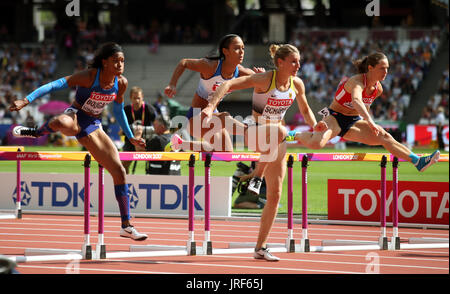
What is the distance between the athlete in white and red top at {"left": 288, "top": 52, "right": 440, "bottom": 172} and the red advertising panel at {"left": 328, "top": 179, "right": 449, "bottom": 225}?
239cm

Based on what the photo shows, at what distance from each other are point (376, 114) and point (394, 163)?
72.8 feet

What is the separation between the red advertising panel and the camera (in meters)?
10.7

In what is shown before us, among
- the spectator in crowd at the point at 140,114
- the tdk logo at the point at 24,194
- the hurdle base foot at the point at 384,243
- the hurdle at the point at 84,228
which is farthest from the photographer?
the spectator in crowd at the point at 140,114

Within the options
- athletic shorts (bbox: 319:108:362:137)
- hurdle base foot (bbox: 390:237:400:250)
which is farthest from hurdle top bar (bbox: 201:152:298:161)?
hurdle base foot (bbox: 390:237:400:250)

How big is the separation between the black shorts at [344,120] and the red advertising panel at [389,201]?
95.1 inches

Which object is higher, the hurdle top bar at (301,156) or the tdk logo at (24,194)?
the hurdle top bar at (301,156)

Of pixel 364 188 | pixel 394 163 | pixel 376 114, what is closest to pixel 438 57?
pixel 376 114

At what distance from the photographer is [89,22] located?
41531 millimetres

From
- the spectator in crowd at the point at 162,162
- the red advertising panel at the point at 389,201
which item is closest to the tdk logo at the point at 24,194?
the spectator in crowd at the point at 162,162

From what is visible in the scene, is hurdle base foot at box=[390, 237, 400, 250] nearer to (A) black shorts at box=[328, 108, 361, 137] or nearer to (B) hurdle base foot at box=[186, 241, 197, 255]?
(A) black shorts at box=[328, 108, 361, 137]

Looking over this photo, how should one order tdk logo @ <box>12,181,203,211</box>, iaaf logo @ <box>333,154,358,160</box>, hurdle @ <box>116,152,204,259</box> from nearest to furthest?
hurdle @ <box>116,152,204,259</box>, iaaf logo @ <box>333,154,358,160</box>, tdk logo @ <box>12,181,203,211</box>

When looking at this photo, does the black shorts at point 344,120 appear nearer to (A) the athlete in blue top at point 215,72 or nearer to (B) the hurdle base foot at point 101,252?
(A) the athlete in blue top at point 215,72

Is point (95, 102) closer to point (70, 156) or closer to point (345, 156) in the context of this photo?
point (70, 156)

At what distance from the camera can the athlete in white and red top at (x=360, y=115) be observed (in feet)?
27.2
